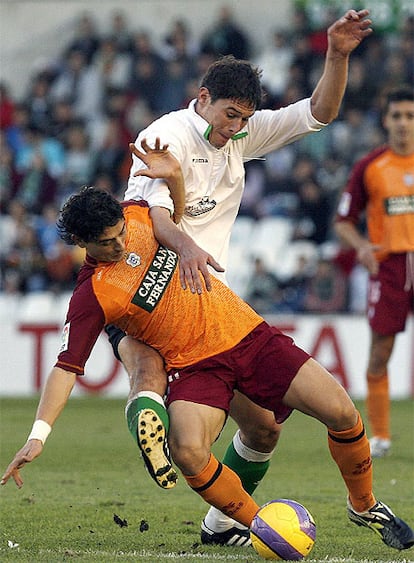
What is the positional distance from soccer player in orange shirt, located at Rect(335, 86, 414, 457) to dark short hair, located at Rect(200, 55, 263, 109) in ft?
11.1

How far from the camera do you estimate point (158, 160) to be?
5734 mm

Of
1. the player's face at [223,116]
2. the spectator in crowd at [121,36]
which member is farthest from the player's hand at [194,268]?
the spectator in crowd at [121,36]

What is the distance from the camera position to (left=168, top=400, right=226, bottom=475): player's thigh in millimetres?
5383

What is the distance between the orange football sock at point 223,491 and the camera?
5422 millimetres

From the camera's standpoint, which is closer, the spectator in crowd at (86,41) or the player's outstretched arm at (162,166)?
the player's outstretched arm at (162,166)

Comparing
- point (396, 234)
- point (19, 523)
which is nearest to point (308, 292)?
point (396, 234)

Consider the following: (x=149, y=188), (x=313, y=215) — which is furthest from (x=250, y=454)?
(x=313, y=215)

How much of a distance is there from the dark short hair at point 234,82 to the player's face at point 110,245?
2.90ft

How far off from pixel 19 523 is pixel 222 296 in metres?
1.67

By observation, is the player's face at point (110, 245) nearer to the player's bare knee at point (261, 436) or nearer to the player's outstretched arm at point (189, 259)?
the player's outstretched arm at point (189, 259)

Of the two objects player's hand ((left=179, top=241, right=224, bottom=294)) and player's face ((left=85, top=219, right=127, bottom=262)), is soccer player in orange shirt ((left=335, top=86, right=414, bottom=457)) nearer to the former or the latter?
player's face ((left=85, top=219, right=127, bottom=262))

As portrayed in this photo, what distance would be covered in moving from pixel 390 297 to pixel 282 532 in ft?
14.1

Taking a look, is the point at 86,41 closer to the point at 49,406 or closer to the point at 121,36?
the point at 121,36

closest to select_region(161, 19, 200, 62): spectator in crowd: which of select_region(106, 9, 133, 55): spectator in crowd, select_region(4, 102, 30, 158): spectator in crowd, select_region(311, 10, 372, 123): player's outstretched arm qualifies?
select_region(106, 9, 133, 55): spectator in crowd
